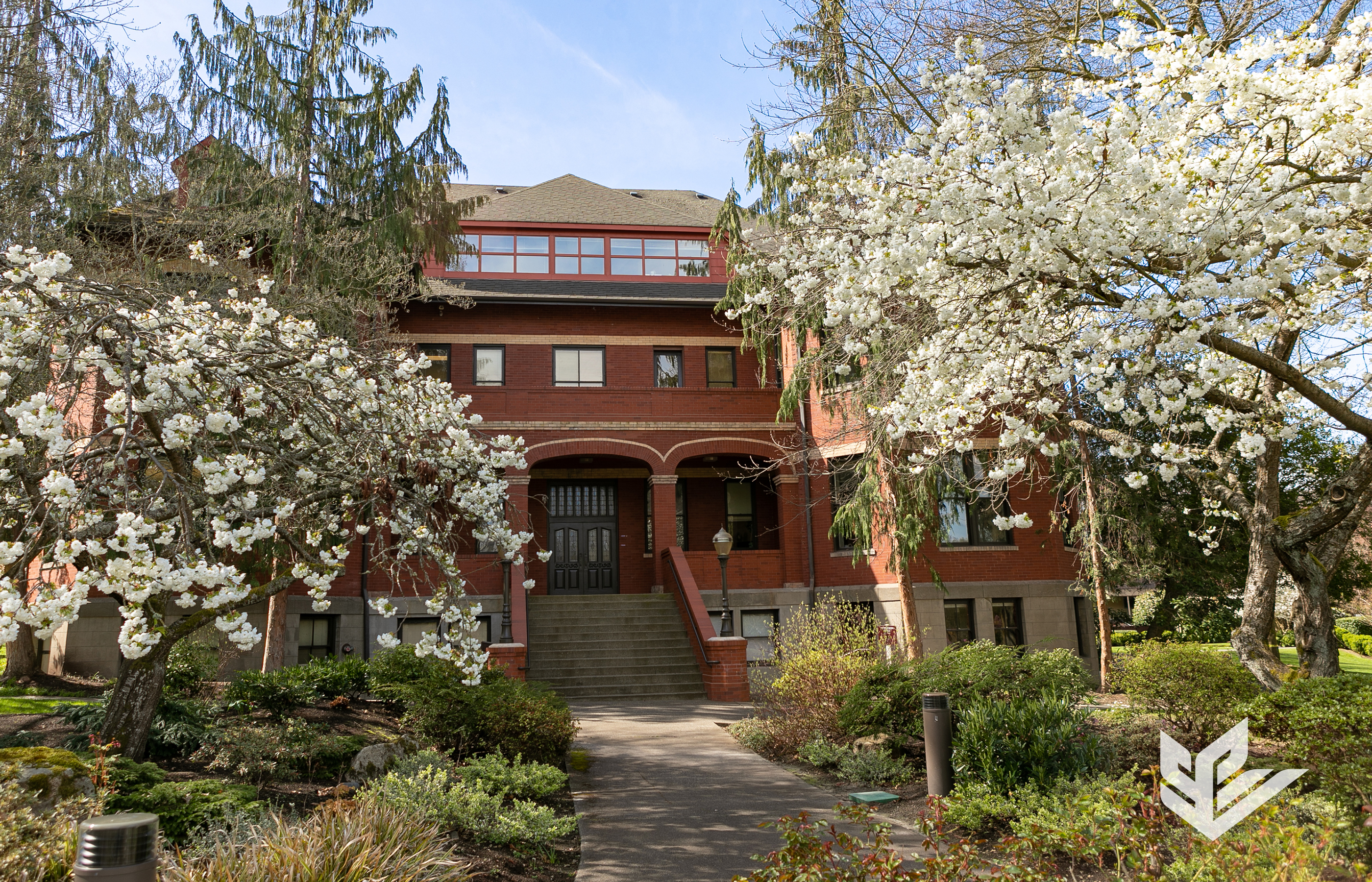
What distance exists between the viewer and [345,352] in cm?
756

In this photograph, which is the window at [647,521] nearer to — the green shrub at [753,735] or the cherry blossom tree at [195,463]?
the green shrub at [753,735]

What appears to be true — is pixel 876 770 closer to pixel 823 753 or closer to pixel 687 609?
pixel 823 753

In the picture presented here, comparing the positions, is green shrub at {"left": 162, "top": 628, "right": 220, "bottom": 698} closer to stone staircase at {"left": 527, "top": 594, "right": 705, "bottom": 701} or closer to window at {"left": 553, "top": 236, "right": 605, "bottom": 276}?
stone staircase at {"left": 527, "top": 594, "right": 705, "bottom": 701}

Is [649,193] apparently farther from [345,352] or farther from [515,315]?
[345,352]

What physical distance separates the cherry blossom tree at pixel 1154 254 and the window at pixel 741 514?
12.9 m

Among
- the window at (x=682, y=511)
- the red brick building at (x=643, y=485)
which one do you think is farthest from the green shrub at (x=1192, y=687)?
the window at (x=682, y=511)

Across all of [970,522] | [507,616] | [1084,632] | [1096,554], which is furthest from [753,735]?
[1084,632]

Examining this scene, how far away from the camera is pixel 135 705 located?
25.0 feet

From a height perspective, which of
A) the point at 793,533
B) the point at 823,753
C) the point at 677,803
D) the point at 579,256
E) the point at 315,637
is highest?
the point at 579,256

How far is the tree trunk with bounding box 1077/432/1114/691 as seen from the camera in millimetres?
16109

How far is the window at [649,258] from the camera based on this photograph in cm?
2330

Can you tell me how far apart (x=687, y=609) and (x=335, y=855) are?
1418 centimetres

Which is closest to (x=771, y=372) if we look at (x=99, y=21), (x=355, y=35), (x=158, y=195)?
(x=355, y=35)

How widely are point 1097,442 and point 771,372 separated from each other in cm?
765
